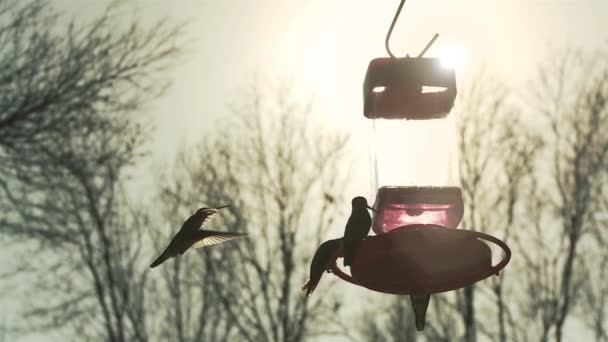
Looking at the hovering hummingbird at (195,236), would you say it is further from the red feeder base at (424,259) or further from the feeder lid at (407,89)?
the red feeder base at (424,259)

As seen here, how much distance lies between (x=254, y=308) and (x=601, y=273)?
4193 millimetres

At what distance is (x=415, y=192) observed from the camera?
2904 mm

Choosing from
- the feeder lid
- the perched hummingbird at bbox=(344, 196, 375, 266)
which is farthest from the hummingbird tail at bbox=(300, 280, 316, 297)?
the feeder lid

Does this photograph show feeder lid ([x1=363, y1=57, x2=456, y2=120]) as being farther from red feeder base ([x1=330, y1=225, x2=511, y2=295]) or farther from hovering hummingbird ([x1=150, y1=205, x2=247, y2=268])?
hovering hummingbird ([x1=150, y1=205, x2=247, y2=268])

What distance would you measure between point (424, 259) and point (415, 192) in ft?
1.87

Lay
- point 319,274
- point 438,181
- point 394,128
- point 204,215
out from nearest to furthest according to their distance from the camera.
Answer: point 319,274 → point 438,181 → point 394,128 → point 204,215

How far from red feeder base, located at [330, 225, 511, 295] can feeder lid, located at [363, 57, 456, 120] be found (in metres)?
0.84

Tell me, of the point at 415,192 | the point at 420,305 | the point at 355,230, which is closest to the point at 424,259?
the point at 355,230

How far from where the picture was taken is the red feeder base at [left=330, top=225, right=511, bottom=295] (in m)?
2.34

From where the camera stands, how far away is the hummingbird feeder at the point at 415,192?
2.38 meters

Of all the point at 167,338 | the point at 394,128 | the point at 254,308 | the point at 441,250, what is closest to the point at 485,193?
the point at 254,308

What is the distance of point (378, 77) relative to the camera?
119 inches

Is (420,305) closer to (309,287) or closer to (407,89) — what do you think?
(309,287)

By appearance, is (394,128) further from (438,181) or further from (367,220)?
(367,220)
